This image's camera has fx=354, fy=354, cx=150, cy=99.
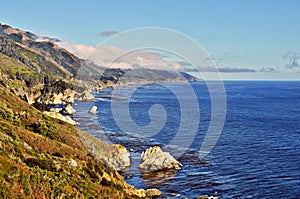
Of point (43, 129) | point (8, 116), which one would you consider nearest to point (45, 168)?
point (43, 129)

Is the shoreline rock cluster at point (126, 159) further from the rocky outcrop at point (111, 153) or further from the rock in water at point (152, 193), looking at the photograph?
the rock in water at point (152, 193)

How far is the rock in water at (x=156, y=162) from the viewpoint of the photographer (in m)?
62.7

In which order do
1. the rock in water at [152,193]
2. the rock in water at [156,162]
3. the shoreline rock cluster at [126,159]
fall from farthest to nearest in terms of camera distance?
the rock in water at [156,162] → the shoreline rock cluster at [126,159] → the rock in water at [152,193]

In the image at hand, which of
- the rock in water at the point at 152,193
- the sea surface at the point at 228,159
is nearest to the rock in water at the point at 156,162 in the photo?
the sea surface at the point at 228,159

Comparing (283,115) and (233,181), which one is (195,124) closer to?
(283,115)

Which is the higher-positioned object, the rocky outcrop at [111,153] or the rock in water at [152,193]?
the rocky outcrop at [111,153]

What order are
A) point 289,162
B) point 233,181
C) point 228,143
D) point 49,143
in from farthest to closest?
point 228,143
point 289,162
point 233,181
point 49,143

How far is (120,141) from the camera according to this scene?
86.1 m

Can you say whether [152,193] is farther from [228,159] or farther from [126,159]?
[228,159]

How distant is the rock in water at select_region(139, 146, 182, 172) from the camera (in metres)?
62.7

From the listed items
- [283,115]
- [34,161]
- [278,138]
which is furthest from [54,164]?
[283,115]

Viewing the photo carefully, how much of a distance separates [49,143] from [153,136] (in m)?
52.9

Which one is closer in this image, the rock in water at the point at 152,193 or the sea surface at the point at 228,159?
the rock in water at the point at 152,193

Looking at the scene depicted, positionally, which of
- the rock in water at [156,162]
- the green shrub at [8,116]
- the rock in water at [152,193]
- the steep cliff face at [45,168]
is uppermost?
the green shrub at [8,116]
